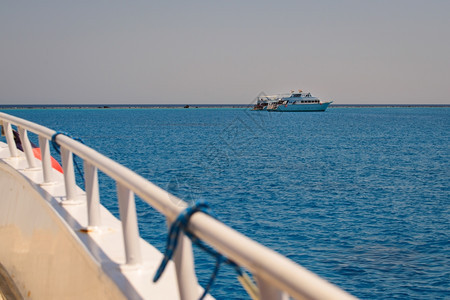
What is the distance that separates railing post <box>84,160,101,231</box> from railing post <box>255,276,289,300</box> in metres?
2.04

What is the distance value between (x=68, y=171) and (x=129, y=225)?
1.52 metres

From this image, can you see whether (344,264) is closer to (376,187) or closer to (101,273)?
(101,273)

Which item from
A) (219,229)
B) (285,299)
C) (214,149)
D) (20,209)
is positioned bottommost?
(214,149)

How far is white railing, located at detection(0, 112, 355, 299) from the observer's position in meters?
1.18

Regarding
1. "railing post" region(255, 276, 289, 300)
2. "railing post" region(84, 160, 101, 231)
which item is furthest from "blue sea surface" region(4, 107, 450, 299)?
"railing post" region(255, 276, 289, 300)

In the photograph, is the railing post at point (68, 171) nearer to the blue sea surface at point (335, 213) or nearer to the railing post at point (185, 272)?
the blue sea surface at point (335, 213)

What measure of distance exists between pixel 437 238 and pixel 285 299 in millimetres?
15727

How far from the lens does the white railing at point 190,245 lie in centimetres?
118

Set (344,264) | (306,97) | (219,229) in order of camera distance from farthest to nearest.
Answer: (306,97)
(344,264)
(219,229)

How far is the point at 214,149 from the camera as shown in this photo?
54438 millimetres

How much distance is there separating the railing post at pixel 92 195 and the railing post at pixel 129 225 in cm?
60

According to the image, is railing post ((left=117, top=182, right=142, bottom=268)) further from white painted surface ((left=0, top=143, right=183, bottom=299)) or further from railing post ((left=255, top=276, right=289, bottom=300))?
railing post ((left=255, top=276, right=289, bottom=300))

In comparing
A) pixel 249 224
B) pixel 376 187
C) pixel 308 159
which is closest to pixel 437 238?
pixel 249 224

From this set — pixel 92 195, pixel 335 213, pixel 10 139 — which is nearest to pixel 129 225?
pixel 92 195
